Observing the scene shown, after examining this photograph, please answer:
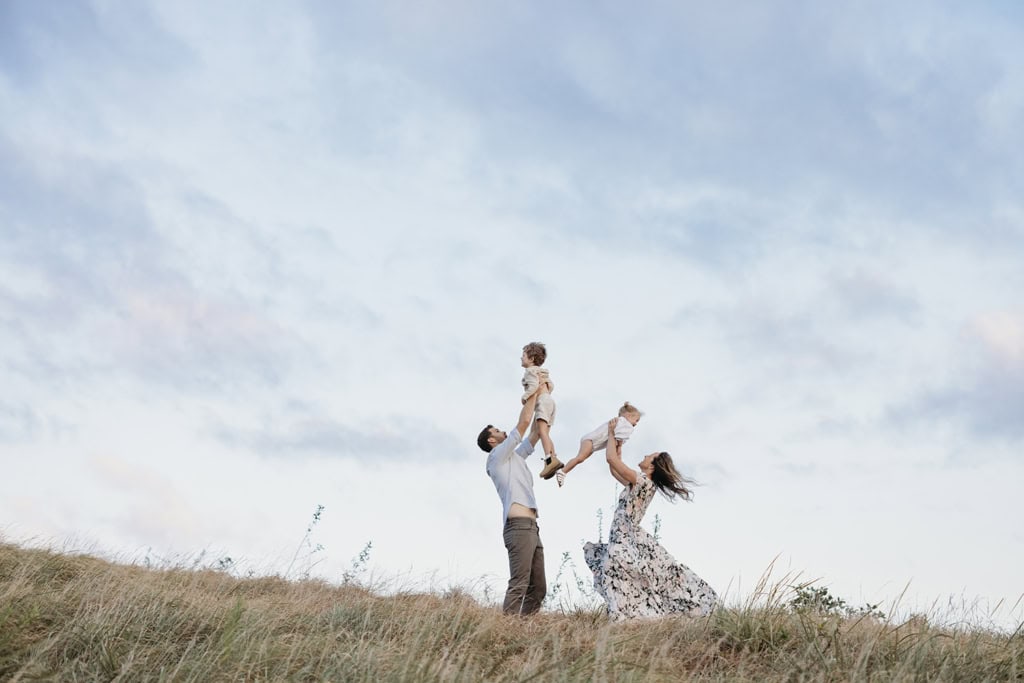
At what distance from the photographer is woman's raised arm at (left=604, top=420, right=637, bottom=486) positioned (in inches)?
403

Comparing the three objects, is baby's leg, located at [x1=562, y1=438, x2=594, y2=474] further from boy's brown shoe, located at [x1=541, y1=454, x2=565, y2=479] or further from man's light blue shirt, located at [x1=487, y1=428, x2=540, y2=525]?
man's light blue shirt, located at [x1=487, y1=428, x2=540, y2=525]

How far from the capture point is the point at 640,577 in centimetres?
984

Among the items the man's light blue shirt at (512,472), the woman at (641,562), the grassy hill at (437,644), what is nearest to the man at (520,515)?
the man's light blue shirt at (512,472)

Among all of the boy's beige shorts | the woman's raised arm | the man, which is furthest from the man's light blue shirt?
the woman's raised arm

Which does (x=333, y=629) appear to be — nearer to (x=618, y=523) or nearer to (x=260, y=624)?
(x=260, y=624)

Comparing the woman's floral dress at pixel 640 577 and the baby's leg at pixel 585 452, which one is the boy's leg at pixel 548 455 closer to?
the baby's leg at pixel 585 452

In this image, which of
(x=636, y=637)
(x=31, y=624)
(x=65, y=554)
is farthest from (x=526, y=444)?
(x=65, y=554)

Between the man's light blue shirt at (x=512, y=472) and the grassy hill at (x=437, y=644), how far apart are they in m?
1.29

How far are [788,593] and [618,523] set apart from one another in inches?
78.3

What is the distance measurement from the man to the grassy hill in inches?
16.3

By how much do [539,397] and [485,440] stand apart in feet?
3.15

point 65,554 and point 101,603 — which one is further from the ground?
point 65,554

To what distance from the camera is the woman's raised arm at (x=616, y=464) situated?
33.6ft

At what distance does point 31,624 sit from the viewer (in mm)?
8359
